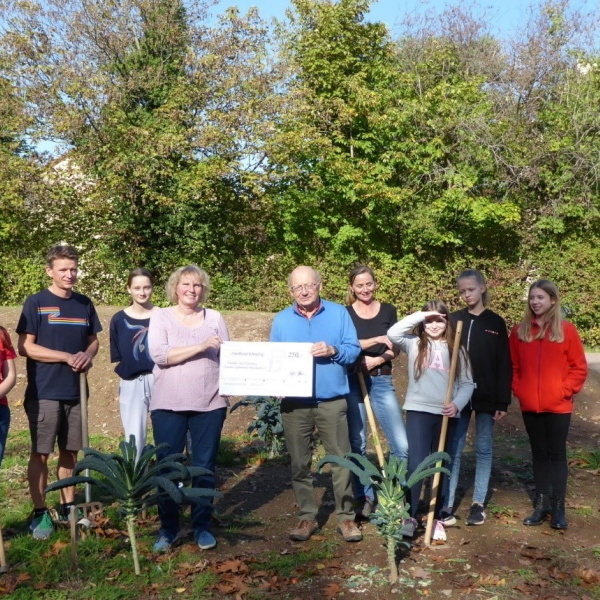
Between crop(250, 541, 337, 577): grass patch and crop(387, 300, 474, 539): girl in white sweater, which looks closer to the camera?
crop(250, 541, 337, 577): grass patch

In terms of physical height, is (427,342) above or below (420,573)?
above

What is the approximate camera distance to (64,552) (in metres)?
5.23

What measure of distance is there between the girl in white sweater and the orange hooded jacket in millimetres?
555

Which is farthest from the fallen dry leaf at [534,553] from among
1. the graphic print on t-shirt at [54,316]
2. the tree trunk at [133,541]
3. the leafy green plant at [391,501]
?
the graphic print on t-shirt at [54,316]

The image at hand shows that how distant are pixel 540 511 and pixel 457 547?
3.02 ft

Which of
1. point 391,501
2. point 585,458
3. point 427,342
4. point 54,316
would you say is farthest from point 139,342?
point 585,458

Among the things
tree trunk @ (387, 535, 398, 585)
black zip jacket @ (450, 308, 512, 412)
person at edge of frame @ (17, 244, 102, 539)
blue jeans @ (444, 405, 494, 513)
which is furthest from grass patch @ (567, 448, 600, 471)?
person at edge of frame @ (17, 244, 102, 539)

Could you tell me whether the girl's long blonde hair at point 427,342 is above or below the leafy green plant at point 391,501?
above

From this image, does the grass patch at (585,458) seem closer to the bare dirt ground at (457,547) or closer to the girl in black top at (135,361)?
the bare dirt ground at (457,547)

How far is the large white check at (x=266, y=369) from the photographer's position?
5.33 metres

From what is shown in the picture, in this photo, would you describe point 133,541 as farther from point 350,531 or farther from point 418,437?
point 418,437

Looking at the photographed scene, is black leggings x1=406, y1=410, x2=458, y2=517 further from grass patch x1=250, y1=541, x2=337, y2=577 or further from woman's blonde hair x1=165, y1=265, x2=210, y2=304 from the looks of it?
woman's blonde hair x1=165, y1=265, x2=210, y2=304

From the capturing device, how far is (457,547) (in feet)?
17.8

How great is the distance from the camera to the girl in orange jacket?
19.1ft
